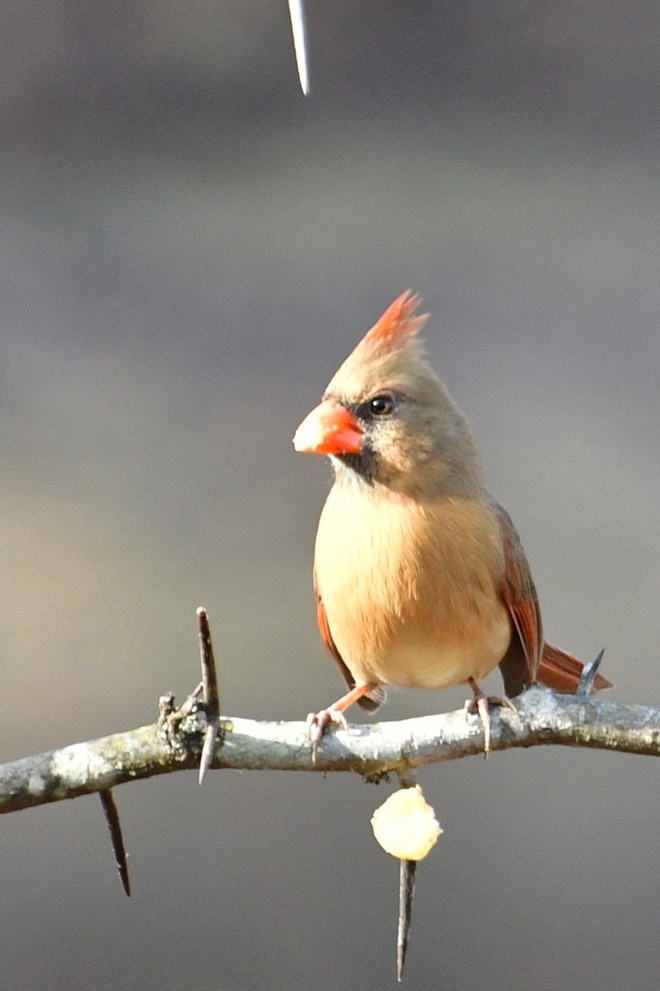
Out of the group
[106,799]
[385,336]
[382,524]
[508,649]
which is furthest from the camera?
[508,649]

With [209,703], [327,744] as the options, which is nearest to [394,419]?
[327,744]

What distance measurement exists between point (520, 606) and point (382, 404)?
362 mm

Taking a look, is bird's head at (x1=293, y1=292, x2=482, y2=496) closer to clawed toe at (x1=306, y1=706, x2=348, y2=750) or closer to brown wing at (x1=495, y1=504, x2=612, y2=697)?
brown wing at (x1=495, y1=504, x2=612, y2=697)

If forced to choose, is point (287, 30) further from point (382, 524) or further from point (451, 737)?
point (451, 737)

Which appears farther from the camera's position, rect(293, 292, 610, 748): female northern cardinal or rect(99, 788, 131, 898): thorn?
rect(293, 292, 610, 748): female northern cardinal

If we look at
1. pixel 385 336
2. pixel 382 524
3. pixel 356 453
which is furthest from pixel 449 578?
pixel 385 336

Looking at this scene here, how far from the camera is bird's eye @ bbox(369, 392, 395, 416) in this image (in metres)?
1.43

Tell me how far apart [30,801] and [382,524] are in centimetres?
66

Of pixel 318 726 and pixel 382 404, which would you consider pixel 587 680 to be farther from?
pixel 382 404

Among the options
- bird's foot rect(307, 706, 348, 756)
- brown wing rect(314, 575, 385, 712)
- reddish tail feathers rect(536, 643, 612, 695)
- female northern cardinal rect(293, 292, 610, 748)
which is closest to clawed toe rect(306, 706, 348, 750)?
bird's foot rect(307, 706, 348, 756)

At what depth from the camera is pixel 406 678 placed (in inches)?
61.9

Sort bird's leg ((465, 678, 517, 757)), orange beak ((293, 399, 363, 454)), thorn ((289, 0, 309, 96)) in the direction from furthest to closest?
1. orange beak ((293, 399, 363, 454))
2. bird's leg ((465, 678, 517, 757))
3. thorn ((289, 0, 309, 96))

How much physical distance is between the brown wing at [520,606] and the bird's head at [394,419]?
0.12m

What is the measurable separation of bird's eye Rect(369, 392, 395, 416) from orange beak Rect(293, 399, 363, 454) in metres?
0.03
